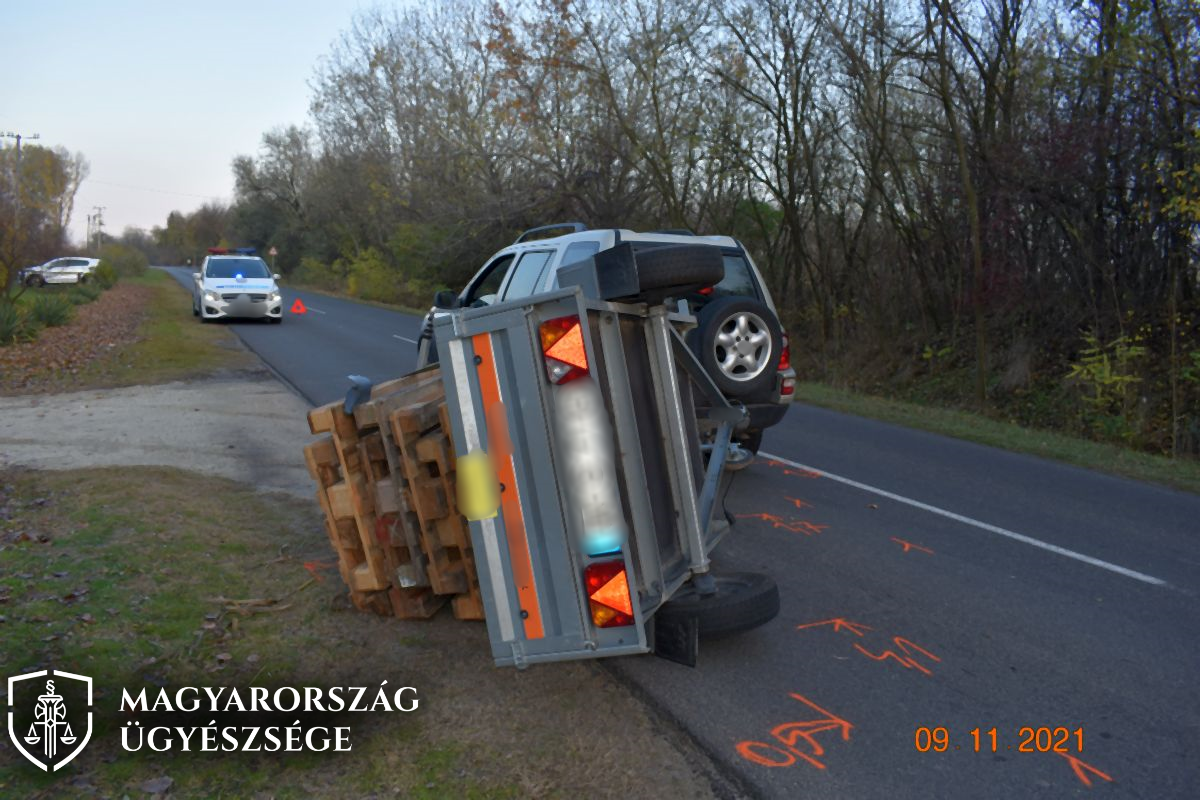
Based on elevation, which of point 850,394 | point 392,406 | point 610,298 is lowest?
point 850,394

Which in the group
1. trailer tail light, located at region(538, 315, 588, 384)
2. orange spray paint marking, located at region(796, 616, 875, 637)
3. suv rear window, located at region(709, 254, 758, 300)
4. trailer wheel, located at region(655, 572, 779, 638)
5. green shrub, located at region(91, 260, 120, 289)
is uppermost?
green shrub, located at region(91, 260, 120, 289)

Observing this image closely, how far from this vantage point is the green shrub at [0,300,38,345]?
18.8m

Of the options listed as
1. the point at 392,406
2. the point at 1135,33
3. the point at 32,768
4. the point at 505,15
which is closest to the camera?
the point at 32,768

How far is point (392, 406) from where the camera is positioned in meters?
5.29

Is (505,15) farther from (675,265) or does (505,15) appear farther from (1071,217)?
(675,265)

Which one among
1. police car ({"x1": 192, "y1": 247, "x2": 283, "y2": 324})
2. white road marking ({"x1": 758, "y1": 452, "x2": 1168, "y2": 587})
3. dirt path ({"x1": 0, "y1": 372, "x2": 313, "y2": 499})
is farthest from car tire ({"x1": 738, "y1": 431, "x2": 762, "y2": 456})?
police car ({"x1": 192, "y1": 247, "x2": 283, "y2": 324})

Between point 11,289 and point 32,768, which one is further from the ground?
point 11,289

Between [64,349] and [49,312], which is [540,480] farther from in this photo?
[49,312]

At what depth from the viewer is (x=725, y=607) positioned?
16.0 feet

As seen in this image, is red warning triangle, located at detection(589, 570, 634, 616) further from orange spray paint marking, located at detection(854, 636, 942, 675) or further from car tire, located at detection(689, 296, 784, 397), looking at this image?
car tire, located at detection(689, 296, 784, 397)

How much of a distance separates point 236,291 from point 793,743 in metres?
24.9

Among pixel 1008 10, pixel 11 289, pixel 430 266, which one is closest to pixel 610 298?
pixel 1008 10

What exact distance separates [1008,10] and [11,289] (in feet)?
68.5
